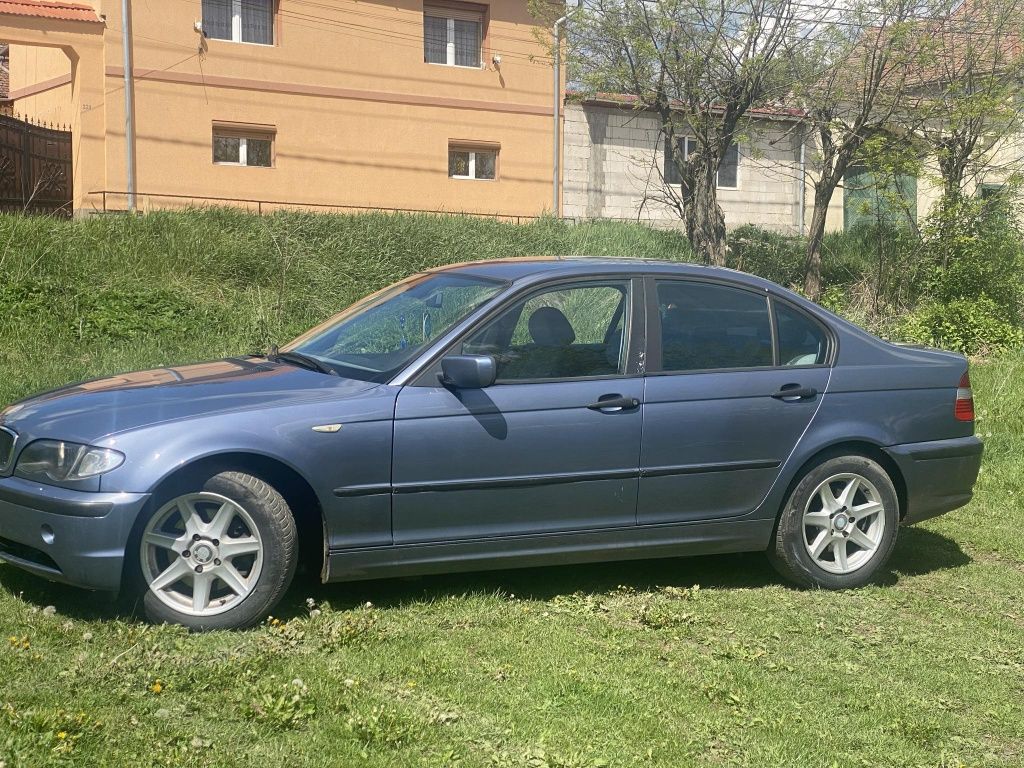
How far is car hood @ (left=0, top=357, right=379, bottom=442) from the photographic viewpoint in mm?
4926

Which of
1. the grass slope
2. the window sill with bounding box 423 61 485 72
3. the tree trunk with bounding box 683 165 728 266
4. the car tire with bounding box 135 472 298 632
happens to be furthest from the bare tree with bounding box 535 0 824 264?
the car tire with bounding box 135 472 298 632

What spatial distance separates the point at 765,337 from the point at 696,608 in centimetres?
144

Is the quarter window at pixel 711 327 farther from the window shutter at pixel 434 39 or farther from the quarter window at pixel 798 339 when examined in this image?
the window shutter at pixel 434 39

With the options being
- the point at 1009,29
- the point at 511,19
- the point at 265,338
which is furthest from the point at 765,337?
the point at 511,19

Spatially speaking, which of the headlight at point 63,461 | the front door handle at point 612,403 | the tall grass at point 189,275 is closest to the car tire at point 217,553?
the headlight at point 63,461

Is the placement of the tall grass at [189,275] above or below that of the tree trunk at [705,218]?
below

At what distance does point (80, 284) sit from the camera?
13.2 metres

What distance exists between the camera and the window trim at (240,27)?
2168 centimetres

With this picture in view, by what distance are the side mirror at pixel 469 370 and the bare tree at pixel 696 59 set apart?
12017mm

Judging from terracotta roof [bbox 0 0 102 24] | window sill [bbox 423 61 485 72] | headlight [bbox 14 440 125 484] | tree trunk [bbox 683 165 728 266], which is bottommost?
headlight [bbox 14 440 125 484]

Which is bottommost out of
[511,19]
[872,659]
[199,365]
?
[872,659]

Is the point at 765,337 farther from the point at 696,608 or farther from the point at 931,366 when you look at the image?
the point at 696,608

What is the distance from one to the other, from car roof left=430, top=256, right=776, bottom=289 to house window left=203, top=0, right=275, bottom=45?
17059 mm

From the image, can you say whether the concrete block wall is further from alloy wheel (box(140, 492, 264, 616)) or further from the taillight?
alloy wheel (box(140, 492, 264, 616))
